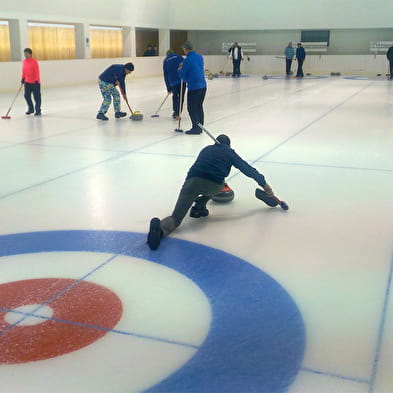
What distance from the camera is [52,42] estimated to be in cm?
2394

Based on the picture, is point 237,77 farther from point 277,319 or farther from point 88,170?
point 277,319

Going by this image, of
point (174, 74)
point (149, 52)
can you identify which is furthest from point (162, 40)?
point (174, 74)

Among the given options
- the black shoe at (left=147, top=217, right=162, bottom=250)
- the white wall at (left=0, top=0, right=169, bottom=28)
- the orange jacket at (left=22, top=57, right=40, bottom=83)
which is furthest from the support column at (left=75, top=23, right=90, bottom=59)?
the black shoe at (left=147, top=217, right=162, bottom=250)

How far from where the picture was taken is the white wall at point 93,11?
2021cm

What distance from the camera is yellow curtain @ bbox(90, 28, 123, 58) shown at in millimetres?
26875

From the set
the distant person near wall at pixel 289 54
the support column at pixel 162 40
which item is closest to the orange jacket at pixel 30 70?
the distant person near wall at pixel 289 54

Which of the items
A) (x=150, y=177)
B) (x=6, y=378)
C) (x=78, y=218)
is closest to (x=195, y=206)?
(x=78, y=218)

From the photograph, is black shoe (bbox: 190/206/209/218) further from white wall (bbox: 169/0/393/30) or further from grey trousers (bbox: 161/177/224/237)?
white wall (bbox: 169/0/393/30)

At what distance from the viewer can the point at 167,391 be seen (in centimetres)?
255

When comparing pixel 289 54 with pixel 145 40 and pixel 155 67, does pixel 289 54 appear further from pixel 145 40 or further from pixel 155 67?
pixel 145 40

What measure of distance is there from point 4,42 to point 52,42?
130 inches

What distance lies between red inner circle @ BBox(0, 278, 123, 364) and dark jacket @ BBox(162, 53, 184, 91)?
8.56m

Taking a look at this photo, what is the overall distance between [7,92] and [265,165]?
15286mm

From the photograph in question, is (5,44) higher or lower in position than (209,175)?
higher
